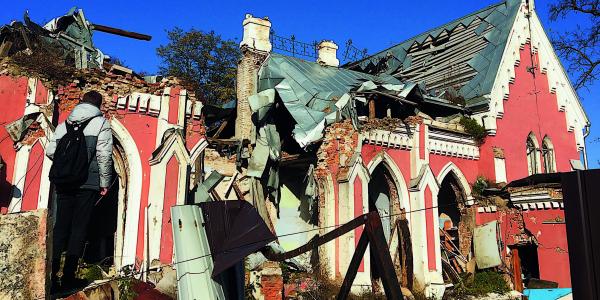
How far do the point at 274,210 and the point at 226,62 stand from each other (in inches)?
764

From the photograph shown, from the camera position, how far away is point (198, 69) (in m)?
35.2

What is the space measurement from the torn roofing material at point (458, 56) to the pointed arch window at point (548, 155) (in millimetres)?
4165

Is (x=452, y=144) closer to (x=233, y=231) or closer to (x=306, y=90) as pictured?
(x=306, y=90)

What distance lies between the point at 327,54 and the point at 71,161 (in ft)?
65.3

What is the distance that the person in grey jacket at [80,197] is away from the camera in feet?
19.8

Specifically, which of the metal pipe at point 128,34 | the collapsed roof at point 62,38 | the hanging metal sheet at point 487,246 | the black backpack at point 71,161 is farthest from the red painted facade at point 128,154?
the hanging metal sheet at point 487,246

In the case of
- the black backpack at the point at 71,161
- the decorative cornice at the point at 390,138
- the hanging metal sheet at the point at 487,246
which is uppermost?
the decorative cornice at the point at 390,138

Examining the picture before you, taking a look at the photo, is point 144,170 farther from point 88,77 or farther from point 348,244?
point 348,244

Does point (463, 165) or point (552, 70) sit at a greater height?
point (552, 70)

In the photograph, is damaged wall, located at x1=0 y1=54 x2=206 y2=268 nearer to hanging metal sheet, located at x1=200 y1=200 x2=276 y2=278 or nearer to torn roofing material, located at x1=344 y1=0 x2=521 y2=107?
hanging metal sheet, located at x1=200 y1=200 x2=276 y2=278

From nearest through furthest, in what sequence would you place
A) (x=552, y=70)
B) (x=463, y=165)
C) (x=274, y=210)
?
(x=274, y=210)
(x=463, y=165)
(x=552, y=70)

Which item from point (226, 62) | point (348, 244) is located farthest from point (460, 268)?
point (226, 62)

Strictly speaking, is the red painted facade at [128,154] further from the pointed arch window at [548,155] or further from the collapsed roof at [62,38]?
the pointed arch window at [548,155]

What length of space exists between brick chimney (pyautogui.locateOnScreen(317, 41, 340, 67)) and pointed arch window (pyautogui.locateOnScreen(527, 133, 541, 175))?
9214 millimetres
